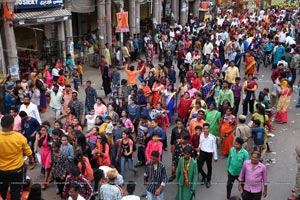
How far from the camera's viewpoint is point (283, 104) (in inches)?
485

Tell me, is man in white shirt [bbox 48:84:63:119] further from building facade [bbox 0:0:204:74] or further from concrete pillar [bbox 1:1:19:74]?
concrete pillar [bbox 1:1:19:74]

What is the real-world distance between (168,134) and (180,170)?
15.6ft

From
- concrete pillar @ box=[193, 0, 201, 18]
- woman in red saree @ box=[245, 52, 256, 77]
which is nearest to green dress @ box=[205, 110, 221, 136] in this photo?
woman in red saree @ box=[245, 52, 256, 77]

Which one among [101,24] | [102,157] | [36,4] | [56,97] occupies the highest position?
[36,4]

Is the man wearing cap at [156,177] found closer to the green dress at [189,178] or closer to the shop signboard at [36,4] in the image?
the green dress at [189,178]

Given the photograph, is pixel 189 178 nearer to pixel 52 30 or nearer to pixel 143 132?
pixel 143 132

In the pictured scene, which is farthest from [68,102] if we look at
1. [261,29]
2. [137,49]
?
[261,29]

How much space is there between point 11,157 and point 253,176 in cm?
395

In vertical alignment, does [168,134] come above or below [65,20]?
below

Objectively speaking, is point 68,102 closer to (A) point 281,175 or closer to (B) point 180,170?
(B) point 180,170

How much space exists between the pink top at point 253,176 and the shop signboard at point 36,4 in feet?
38.0

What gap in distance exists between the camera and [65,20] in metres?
17.3

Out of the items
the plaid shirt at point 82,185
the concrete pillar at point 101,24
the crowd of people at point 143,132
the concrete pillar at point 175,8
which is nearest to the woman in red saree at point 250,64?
the crowd of people at point 143,132

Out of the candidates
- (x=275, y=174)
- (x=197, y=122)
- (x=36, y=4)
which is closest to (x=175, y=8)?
(x=36, y=4)
